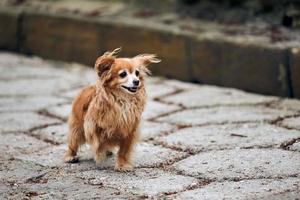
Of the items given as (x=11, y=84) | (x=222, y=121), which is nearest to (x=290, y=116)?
(x=222, y=121)

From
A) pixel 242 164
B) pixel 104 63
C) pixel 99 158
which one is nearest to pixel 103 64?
pixel 104 63

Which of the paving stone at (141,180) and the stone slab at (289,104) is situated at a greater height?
the stone slab at (289,104)

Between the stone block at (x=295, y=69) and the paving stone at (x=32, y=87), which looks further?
the paving stone at (x=32, y=87)

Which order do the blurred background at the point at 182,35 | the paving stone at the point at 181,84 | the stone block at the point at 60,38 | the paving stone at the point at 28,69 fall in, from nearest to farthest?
the blurred background at the point at 182,35, the paving stone at the point at 181,84, the paving stone at the point at 28,69, the stone block at the point at 60,38

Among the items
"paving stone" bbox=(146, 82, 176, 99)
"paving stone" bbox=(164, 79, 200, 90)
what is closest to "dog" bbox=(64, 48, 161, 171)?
"paving stone" bbox=(146, 82, 176, 99)

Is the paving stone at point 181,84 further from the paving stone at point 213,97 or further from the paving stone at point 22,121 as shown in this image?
the paving stone at point 22,121

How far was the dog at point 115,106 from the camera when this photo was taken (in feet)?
12.5

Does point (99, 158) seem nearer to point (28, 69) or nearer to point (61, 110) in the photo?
point (61, 110)

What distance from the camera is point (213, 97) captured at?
5.56m

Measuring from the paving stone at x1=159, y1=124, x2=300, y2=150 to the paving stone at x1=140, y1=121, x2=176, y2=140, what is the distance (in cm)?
10

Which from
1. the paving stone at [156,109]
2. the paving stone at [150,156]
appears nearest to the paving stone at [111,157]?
the paving stone at [150,156]

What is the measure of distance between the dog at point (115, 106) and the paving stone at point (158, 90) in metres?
1.79

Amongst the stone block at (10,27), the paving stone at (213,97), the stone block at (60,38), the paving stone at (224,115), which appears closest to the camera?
the paving stone at (224,115)

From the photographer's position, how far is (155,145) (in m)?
4.47
